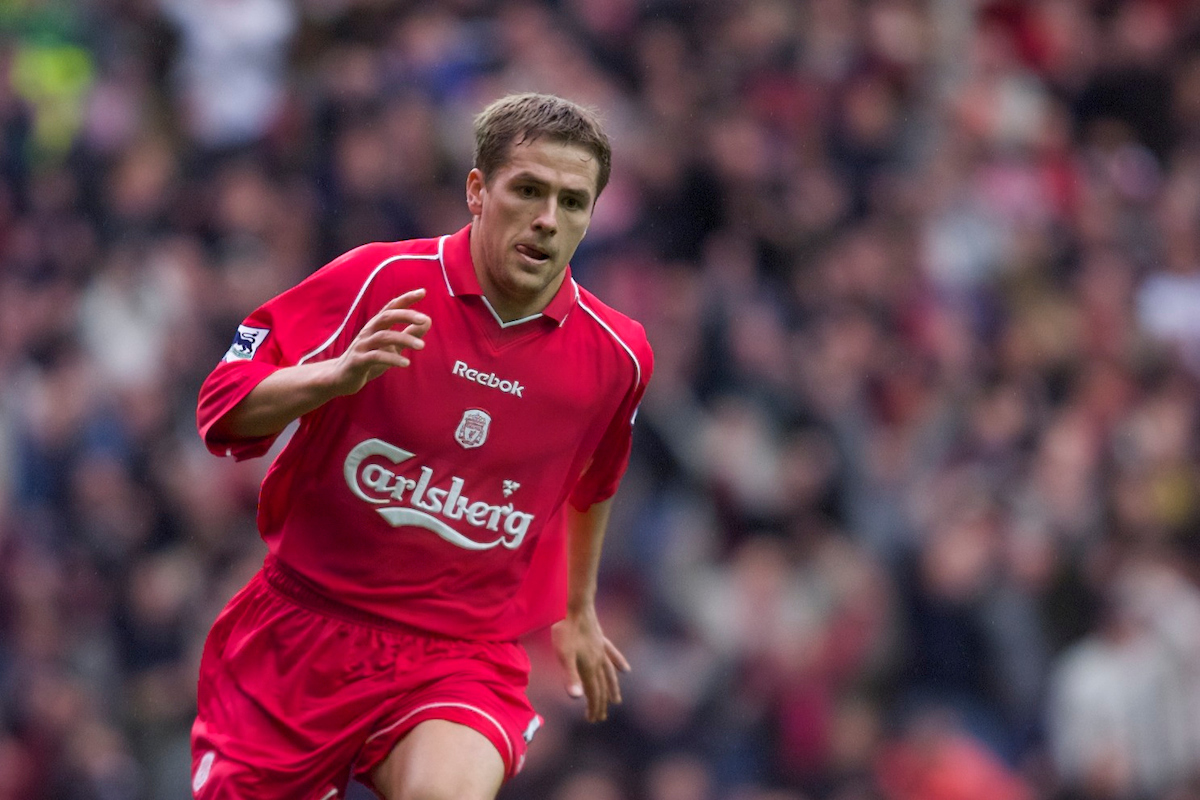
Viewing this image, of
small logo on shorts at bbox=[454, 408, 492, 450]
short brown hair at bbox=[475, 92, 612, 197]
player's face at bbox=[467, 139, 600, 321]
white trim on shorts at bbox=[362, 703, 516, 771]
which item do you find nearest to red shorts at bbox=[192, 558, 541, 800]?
white trim on shorts at bbox=[362, 703, 516, 771]

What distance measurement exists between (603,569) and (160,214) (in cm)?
342

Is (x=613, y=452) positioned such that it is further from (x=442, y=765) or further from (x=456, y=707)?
(x=442, y=765)

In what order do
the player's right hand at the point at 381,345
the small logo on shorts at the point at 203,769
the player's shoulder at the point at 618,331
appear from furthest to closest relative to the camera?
the player's shoulder at the point at 618,331 → the small logo on shorts at the point at 203,769 → the player's right hand at the point at 381,345

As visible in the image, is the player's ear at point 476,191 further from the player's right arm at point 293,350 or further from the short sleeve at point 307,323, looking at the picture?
the short sleeve at point 307,323

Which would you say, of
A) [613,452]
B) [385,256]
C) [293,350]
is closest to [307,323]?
[293,350]

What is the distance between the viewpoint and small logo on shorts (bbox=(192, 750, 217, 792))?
4.64m

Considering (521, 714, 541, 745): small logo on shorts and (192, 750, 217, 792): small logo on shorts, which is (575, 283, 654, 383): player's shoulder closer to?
(521, 714, 541, 745): small logo on shorts

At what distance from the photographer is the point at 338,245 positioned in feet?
32.7

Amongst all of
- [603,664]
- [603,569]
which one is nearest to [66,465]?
[603,569]

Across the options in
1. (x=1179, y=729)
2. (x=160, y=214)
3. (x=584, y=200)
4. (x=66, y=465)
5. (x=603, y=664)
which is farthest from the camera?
(x=160, y=214)

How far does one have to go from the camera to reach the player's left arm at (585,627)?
503cm

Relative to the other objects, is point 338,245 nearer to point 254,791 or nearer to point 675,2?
point 675,2

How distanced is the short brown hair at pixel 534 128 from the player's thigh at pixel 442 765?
1351mm

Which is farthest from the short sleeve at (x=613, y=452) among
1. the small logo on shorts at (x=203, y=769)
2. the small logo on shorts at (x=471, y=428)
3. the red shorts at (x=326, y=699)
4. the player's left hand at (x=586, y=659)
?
the small logo on shorts at (x=203, y=769)
